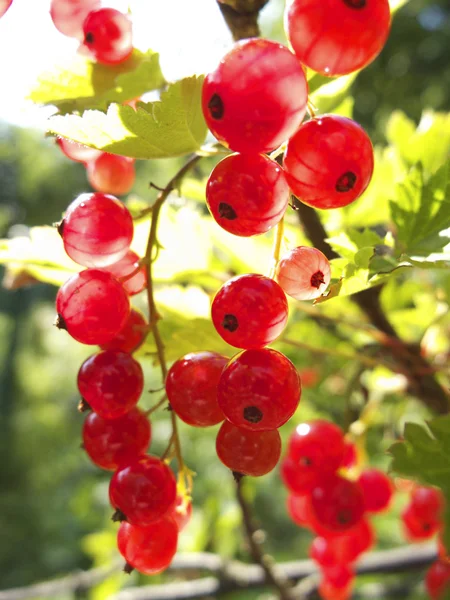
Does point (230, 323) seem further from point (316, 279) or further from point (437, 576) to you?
point (437, 576)

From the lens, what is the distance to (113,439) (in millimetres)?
654

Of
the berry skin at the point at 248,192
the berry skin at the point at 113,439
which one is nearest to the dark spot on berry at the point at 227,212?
the berry skin at the point at 248,192

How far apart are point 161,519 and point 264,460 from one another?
0.17 metres

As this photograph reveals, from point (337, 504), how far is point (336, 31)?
70cm

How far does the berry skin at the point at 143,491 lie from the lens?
0.61m

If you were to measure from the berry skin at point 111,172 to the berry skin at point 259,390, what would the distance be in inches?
15.0

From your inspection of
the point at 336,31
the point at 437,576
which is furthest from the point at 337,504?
the point at 336,31

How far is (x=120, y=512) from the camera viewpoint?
63cm

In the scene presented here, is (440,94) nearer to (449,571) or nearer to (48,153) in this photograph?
(449,571)

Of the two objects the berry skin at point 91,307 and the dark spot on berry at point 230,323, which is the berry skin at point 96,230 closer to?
the berry skin at point 91,307

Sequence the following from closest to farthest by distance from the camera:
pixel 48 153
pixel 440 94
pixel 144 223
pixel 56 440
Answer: pixel 144 223 → pixel 440 94 → pixel 56 440 → pixel 48 153

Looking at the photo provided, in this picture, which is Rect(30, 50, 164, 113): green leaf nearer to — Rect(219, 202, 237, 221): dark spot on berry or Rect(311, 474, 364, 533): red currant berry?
Rect(219, 202, 237, 221): dark spot on berry

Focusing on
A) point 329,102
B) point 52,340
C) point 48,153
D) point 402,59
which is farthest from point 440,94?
point 48,153

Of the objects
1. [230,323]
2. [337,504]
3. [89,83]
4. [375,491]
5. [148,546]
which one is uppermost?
[89,83]
